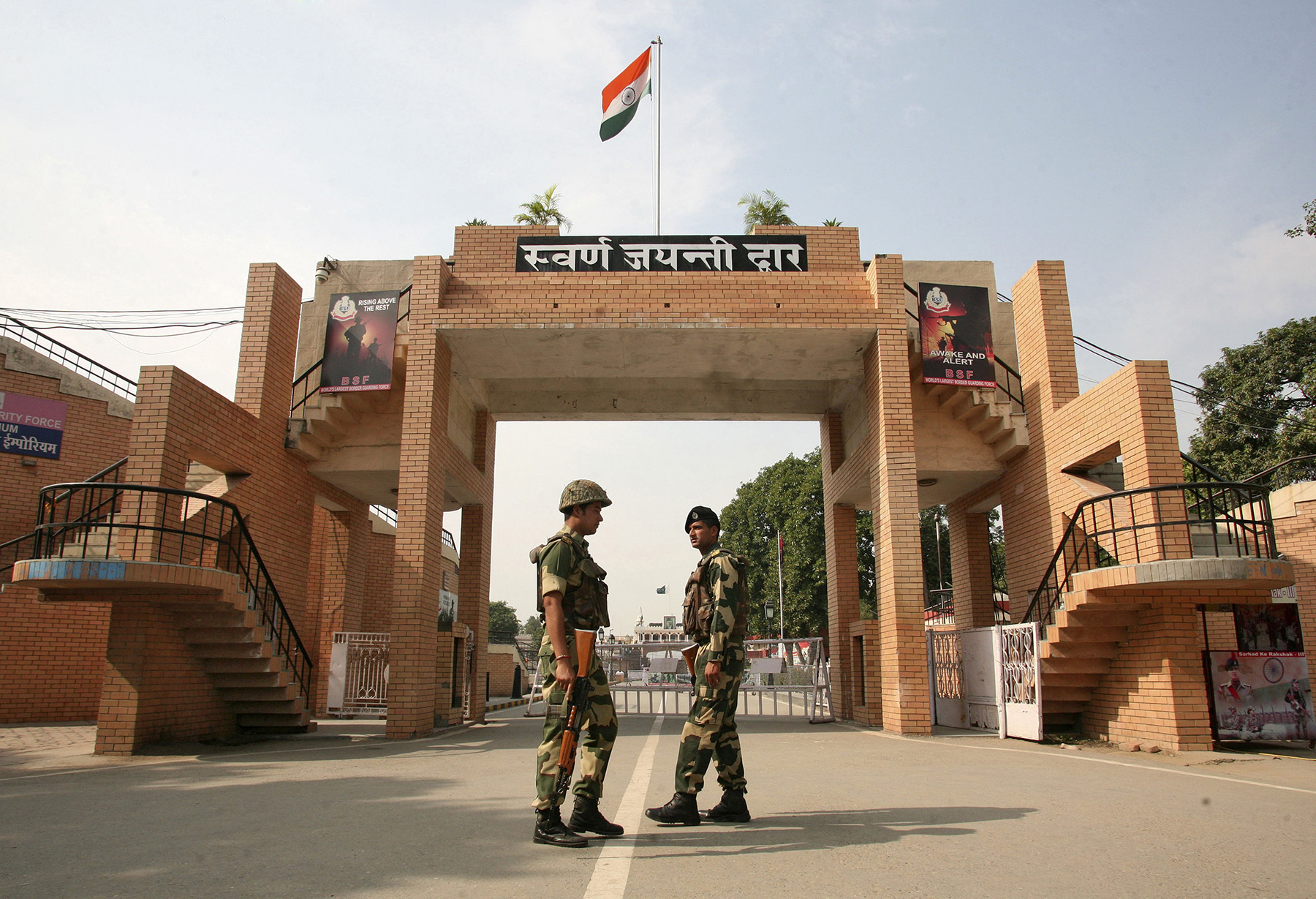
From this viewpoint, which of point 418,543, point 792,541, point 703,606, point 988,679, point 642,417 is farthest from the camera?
point 792,541

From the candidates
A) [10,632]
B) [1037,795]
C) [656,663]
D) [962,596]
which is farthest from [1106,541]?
[10,632]

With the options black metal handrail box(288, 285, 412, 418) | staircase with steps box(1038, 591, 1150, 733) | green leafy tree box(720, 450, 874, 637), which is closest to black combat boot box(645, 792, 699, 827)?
staircase with steps box(1038, 591, 1150, 733)

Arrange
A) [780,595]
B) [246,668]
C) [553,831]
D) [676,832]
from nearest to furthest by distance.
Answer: [553,831] → [676,832] → [246,668] → [780,595]

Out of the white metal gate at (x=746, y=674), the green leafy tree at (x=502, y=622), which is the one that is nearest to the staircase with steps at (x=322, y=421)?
the white metal gate at (x=746, y=674)

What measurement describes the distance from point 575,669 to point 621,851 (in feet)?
3.17

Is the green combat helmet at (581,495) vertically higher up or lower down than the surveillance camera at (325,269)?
lower down

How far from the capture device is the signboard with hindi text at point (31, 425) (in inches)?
563

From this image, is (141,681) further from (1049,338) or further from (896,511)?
(1049,338)

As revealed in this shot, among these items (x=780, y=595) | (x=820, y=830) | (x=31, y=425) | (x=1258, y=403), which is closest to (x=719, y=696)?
(x=820, y=830)

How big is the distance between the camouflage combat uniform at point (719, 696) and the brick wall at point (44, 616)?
14.4 meters

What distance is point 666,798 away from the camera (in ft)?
19.2

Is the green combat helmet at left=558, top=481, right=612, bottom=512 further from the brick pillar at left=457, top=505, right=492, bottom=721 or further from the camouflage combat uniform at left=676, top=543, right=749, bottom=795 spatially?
the brick pillar at left=457, top=505, right=492, bottom=721

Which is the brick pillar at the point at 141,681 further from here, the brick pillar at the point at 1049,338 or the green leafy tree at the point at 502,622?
the green leafy tree at the point at 502,622

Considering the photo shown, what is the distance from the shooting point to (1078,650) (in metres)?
10.4
